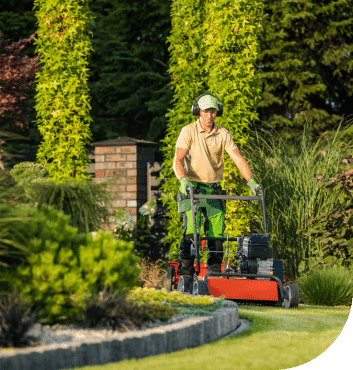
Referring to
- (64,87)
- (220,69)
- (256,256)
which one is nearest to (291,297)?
(256,256)

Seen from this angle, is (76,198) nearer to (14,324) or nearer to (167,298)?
(167,298)

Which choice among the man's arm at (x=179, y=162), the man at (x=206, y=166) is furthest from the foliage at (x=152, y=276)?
the man's arm at (x=179, y=162)

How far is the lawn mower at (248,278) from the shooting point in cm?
488

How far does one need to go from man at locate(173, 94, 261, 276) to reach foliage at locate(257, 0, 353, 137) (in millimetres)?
7473

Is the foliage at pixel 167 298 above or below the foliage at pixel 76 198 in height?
below

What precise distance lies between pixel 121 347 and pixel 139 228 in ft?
16.5

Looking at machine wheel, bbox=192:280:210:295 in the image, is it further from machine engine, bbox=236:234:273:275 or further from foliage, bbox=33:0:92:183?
foliage, bbox=33:0:92:183

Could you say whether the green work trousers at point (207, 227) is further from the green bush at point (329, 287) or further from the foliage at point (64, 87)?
the foliage at point (64, 87)

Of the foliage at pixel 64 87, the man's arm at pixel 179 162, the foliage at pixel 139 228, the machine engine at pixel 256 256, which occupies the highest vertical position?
the foliage at pixel 64 87

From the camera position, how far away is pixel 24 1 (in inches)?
589

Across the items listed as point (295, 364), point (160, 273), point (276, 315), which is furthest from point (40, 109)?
point (295, 364)

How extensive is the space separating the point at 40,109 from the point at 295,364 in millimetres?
5738

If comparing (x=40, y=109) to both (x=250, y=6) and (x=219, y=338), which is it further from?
(x=219, y=338)

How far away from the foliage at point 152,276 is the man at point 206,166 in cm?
101
